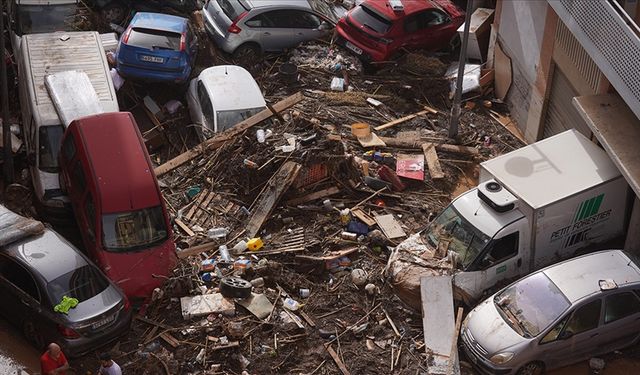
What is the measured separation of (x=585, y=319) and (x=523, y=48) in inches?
310

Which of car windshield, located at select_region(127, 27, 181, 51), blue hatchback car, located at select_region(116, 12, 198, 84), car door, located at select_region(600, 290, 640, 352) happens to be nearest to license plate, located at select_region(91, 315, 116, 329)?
blue hatchback car, located at select_region(116, 12, 198, 84)

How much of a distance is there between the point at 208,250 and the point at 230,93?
4270 millimetres

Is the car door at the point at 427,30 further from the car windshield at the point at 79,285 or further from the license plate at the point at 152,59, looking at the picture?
the car windshield at the point at 79,285

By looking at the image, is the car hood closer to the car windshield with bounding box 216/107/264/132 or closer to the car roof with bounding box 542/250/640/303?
the car roof with bounding box 542/250/640/303

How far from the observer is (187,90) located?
1831 cm

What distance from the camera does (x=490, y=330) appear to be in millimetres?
12664

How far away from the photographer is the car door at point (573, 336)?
1253cm

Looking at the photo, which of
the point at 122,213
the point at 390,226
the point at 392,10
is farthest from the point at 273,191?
the point at 392,10

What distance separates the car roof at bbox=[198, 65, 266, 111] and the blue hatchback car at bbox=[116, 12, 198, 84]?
1.99ft

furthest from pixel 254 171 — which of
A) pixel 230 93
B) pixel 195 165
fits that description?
pixel 230 93

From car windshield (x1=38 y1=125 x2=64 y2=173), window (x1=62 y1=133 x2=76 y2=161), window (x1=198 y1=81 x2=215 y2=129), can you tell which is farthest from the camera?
window (x1=198 y1=81 x2=215 y2=129)

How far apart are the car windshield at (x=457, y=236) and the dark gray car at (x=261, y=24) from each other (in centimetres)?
779

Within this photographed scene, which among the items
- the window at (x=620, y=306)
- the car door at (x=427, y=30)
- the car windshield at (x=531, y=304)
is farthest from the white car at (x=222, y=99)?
the window at (x=620, y=306)

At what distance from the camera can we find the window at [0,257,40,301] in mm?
12320
